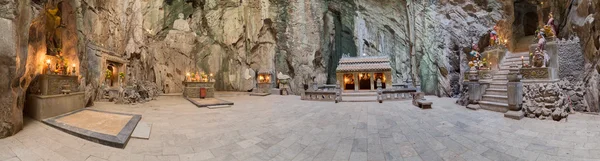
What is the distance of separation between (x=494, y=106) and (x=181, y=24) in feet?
94.4

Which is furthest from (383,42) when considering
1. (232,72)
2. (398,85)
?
(232,72)

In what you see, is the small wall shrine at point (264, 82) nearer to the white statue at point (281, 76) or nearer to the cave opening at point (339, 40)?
the white statue at point (281, 76)

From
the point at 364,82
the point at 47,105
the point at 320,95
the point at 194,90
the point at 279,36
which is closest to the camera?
the point at 47,105

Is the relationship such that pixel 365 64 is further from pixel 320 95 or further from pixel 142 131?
pixel 142 131

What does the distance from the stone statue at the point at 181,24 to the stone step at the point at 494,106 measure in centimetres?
2813

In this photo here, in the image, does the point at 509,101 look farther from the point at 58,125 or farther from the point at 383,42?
the point at 383,42

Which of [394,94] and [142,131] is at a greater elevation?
[394,94]

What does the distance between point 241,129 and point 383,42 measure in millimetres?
25929

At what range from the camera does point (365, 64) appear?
2091 centimetres

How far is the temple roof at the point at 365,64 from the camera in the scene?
20016 millimetres

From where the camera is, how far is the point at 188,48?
990 inches

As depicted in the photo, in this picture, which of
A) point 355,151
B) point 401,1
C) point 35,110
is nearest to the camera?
point 355,151

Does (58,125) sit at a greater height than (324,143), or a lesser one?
greater

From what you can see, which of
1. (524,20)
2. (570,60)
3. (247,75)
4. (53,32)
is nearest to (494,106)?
(570,60)
